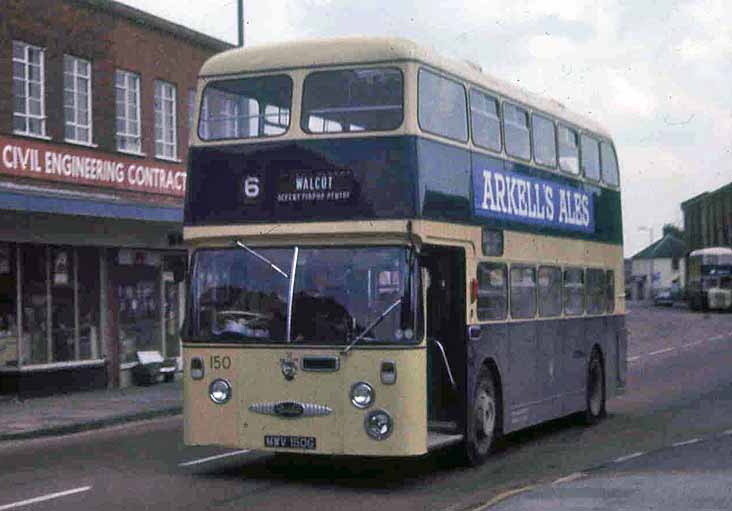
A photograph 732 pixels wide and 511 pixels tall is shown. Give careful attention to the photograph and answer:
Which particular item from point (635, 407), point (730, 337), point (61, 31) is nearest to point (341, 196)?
point (635, 407)

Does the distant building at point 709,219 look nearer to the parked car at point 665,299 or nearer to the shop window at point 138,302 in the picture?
the parked car at point 665,299

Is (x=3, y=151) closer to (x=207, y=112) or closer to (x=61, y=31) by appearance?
(x=61, y=31)

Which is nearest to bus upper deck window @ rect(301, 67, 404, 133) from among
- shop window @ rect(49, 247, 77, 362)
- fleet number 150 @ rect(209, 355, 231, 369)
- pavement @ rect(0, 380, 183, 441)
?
fleet number 150 @ rect(209, 355, 231, 369)

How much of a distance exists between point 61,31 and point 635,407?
1286cm

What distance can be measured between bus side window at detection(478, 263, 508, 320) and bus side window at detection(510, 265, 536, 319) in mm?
303

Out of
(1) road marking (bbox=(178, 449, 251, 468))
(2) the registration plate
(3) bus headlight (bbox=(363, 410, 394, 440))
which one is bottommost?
(1) road marking (bbox=(178, 449, 251, 468))

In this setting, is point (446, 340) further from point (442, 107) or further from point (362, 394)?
point (442, 107)

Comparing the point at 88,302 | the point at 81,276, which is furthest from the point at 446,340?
the point at 88,302

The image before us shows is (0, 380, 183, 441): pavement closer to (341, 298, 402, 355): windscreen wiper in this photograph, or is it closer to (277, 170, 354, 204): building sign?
(277, 170, 354, 204): building sign

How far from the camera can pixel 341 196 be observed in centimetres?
1387

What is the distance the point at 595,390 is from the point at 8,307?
11.0 meters

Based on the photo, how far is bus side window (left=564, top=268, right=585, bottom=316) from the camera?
19.0m

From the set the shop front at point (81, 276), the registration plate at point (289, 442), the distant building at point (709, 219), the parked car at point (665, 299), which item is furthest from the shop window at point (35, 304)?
the distant building at point (709, 219)

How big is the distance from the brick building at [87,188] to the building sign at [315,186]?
10.6 meters
